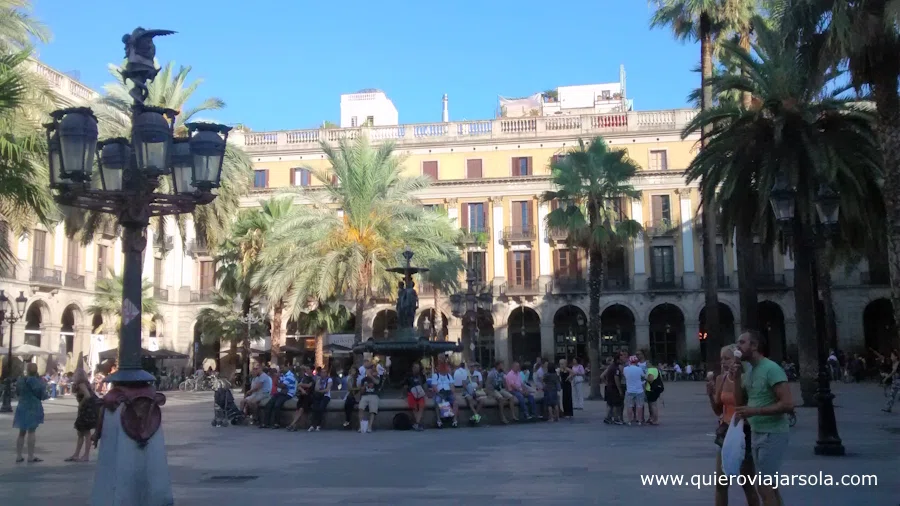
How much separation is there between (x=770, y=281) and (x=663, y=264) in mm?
5899

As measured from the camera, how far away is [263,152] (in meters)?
50.4

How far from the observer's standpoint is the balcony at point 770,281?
4659 cm

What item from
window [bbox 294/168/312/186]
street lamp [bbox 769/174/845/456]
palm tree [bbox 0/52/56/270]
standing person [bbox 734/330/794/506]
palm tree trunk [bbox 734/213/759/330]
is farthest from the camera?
window [bbox 294/168/312/186]

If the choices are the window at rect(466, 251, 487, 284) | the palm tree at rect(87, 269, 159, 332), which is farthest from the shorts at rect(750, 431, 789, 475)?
the window at rect(466, 251, 487, 284)

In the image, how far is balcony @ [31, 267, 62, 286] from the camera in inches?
1556

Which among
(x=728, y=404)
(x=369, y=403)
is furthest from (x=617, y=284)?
(x=728, y=404)

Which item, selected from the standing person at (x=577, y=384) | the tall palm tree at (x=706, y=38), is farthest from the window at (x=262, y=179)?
the standing person at (x=577, y=384)

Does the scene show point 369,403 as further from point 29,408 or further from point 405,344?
point 29,408

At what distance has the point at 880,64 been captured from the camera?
44.8ft

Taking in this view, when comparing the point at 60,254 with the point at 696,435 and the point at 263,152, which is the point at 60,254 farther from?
the point at 696,435

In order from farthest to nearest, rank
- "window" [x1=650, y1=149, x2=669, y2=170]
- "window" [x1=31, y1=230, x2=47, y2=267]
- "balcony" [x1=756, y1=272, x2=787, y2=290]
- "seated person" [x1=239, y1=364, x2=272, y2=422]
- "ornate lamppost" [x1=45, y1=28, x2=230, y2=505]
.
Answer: "window" [x1=650, y1=149, x2=669, y2=170] → "balcony" [x1=756, y1=272, x2=787, y2=290] → "window" [x1=31, y1=230, x2=47, y2=267] → "seated person" [x1=239, y1=364, x2=272, y2=422] → "ornate lamppost" [x1=45, y1=28, x2=230, y2=505]

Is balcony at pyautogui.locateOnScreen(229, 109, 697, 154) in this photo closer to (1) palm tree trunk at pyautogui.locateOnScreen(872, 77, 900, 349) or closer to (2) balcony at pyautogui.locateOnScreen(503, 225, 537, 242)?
(2) balcony at pyautogui.locateOnScreen(503, 225, 537, 242)

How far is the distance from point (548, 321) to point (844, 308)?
16.2 meters

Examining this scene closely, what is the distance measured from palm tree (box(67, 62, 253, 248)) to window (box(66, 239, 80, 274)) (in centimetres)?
1735
